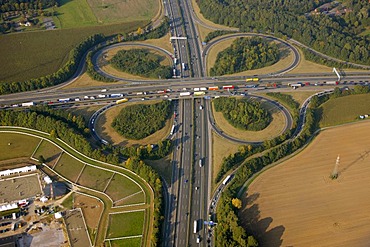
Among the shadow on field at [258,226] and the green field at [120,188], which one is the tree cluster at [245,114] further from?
the green field at [120,188]

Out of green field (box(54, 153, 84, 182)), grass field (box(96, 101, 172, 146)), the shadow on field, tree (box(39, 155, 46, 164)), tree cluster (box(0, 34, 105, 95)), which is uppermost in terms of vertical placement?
tree cluster (box(0, 34, 105, 95))

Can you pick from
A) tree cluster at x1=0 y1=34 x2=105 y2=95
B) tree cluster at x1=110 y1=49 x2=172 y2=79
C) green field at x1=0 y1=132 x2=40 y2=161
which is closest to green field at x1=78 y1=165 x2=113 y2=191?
green field at x1=0 y1=132 x2=40 y2=161

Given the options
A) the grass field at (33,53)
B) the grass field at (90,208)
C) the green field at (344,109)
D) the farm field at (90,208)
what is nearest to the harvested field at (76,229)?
the farm field at (90,208)

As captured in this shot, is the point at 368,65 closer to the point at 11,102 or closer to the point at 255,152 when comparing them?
the point at 255,152

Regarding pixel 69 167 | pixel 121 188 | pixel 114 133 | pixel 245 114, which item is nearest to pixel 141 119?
pixel 114 133

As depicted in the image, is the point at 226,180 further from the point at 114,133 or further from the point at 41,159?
the point at 41,159

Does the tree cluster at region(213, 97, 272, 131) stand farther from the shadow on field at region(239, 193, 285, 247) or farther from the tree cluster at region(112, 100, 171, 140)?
the shadow on field at region(239, 193, 285, 247)
